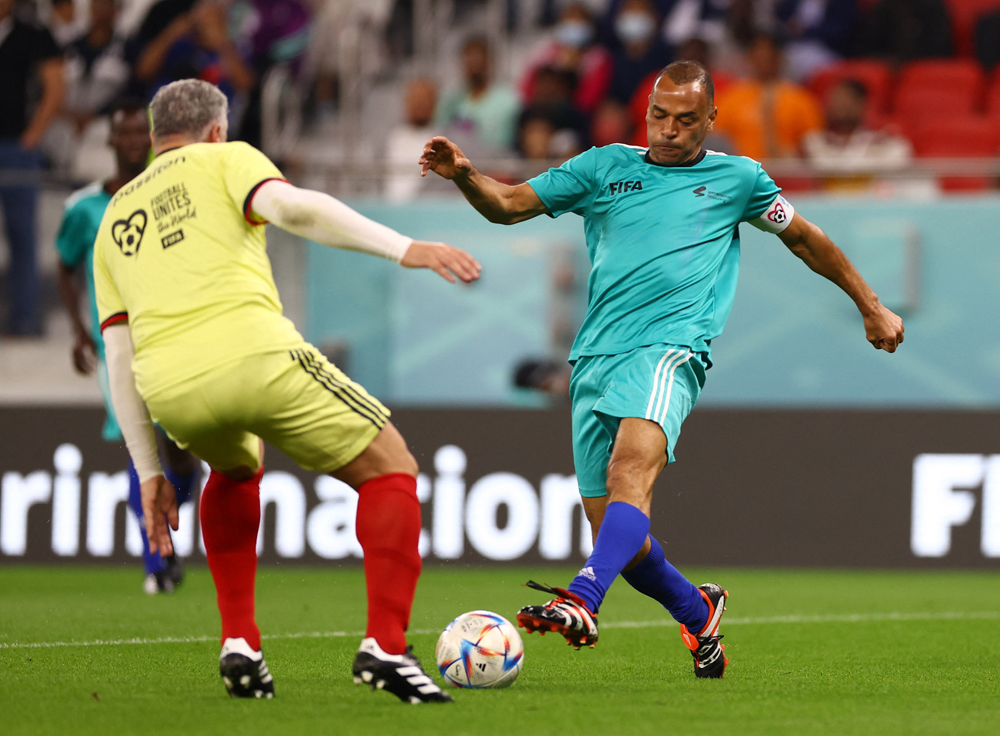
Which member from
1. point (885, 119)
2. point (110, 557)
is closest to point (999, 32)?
point (885, 119)

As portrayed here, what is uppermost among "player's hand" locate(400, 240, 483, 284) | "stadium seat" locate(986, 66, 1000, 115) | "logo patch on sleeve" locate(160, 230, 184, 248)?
"stadium seat" locate(986, 66, 1000, 115)

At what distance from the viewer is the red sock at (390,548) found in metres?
4.30

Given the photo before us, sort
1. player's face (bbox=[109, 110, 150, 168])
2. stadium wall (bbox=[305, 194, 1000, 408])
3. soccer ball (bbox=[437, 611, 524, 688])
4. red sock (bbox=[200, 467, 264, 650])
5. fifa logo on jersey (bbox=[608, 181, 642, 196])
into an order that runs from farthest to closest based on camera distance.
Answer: stadium wall (bbox=[305, 194, 1000, 408]) → player's face (bbox=[109, 110, 150, 168]) → fifa logo on jersey (bbox=[608, 181, 642, 196]) → soccer ball (bbox=[437, 611, 524, 688]) → red sock (bbox=[200, 467, 264, 650])

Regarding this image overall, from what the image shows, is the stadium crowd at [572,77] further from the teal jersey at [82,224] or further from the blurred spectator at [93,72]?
the teal jersey at [82,224]

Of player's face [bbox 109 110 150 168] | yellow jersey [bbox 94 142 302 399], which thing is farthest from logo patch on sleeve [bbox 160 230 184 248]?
player's face [bbox 109 110 150 168]

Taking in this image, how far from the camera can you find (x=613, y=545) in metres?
4.72

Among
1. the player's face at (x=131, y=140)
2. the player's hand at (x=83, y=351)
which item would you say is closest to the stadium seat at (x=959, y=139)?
the player's face at (x=131, y=140)

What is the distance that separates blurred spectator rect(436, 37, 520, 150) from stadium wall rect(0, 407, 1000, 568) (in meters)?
3.45

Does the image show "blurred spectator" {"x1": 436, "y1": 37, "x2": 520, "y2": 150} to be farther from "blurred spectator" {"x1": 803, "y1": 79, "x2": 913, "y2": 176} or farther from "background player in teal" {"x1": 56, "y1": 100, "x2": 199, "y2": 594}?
"background player in teal" {"x1": 56, "y1": 100, "x2": 199, "y2": 594}

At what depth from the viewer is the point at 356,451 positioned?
14.2 feet

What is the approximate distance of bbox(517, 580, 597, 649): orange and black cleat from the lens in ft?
14.0

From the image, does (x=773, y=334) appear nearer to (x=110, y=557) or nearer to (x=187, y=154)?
(x=110, y=557)

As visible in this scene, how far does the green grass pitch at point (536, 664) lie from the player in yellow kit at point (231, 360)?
347 millimetres

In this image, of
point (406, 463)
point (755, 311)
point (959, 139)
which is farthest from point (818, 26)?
point (406, 463)
